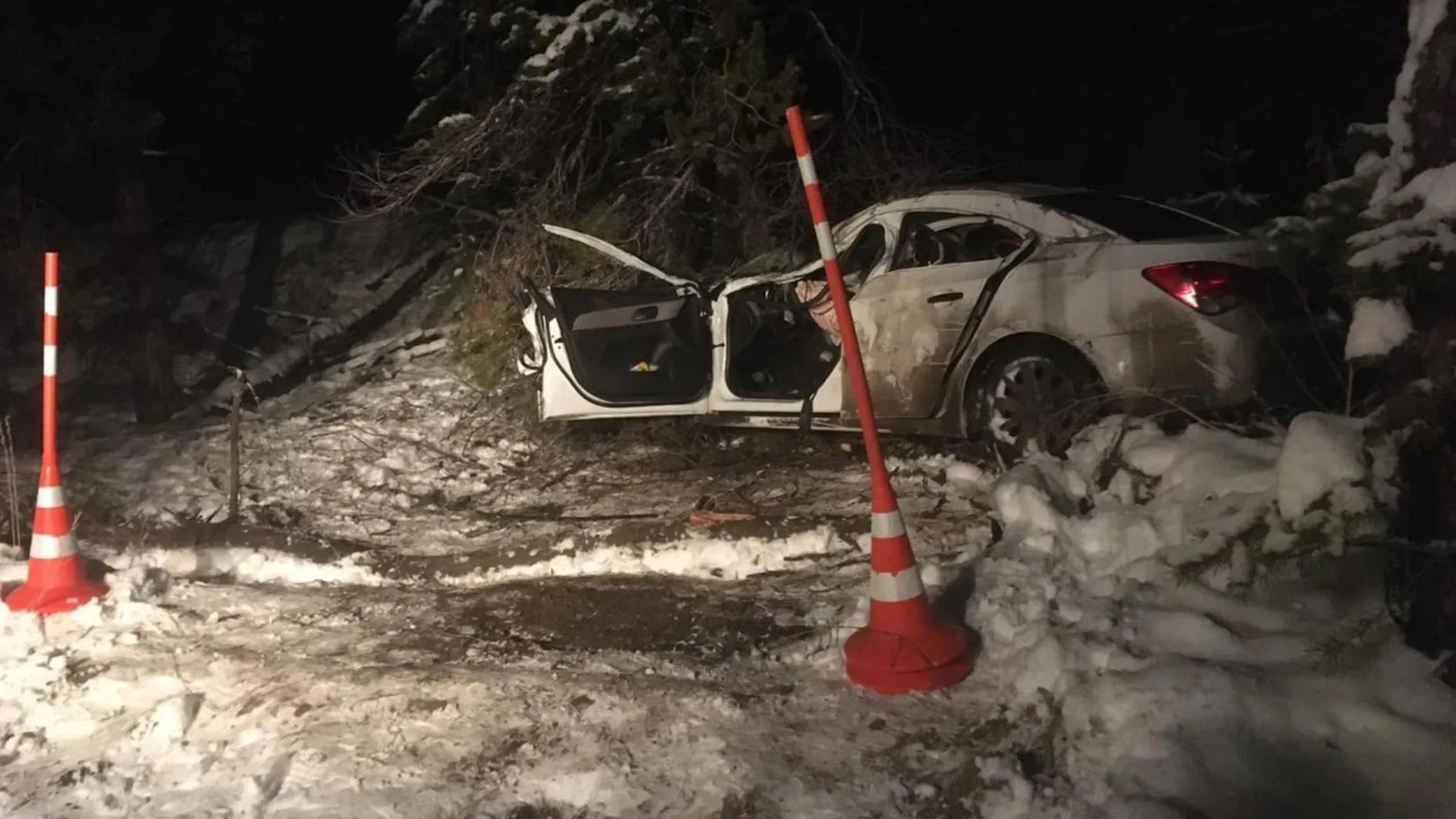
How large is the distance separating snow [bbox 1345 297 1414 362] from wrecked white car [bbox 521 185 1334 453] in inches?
79.5

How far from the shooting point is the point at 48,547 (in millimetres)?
5547

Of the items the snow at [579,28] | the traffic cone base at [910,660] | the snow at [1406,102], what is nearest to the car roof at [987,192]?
the snow at [1406,102]

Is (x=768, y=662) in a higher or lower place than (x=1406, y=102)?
lower

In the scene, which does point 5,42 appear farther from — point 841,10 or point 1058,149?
point 1058,149

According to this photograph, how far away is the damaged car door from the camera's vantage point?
651cm

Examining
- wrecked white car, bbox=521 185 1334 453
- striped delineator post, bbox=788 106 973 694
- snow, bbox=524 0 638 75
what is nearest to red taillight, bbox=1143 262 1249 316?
wrecked white car, bbox=521 185 1334 453

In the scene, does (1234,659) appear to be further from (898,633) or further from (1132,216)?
(1132,216)

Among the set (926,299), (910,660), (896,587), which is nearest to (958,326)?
(926,299)

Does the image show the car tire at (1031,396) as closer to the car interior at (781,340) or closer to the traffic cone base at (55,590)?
the car interior at (781,340)

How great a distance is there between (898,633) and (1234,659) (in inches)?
43.3

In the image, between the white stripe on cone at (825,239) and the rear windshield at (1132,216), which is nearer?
the white stripe on cone at (825,239)

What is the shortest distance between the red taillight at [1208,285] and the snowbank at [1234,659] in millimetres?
939

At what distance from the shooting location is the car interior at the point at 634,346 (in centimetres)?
776

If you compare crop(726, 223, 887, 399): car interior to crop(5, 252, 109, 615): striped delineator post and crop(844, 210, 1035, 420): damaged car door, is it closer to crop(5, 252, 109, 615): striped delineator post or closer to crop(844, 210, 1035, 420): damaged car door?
crop(844, 210, 1035, 420): damaged car door
